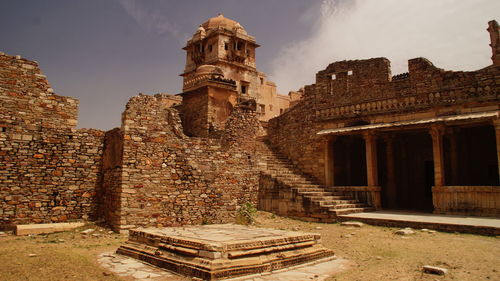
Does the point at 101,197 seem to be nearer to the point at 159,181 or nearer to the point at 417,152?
the point at 159,181

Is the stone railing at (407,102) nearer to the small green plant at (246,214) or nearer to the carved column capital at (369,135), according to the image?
the carved column capital at (369,135)

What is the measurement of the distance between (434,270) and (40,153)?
36.0ft

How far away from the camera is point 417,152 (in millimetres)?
17594

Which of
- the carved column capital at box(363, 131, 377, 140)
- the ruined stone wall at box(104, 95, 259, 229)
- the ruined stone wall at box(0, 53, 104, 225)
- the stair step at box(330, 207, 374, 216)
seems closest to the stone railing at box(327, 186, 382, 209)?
the stair step at box(330, 207, 374, 216)

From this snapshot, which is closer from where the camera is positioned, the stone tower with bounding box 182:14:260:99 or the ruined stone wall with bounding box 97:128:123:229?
the ruined stone wall with bounding box 97:128:123:229

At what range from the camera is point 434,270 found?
6254 mm

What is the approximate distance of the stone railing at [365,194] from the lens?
1502 cm

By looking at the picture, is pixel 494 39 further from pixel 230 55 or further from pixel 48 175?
pixel 230 55

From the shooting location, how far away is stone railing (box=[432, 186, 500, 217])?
1200cm

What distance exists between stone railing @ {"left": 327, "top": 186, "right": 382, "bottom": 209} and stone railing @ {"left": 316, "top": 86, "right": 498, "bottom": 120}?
3480 mm

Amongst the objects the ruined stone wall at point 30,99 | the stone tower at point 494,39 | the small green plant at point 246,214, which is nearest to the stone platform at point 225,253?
the small green plant at point 246,214

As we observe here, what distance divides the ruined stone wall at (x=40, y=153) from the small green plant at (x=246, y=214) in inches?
196

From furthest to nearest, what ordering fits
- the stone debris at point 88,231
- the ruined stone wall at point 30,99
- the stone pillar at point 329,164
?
the stone pillar at point 329,164 → the ruined stone wall at point 30,99 → the stone debris at point 88,231

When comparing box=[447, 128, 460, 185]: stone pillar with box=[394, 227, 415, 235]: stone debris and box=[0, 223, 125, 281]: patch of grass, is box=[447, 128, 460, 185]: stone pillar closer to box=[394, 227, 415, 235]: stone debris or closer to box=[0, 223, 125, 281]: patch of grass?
box=[394, 227, 415, 235]: stone debris
